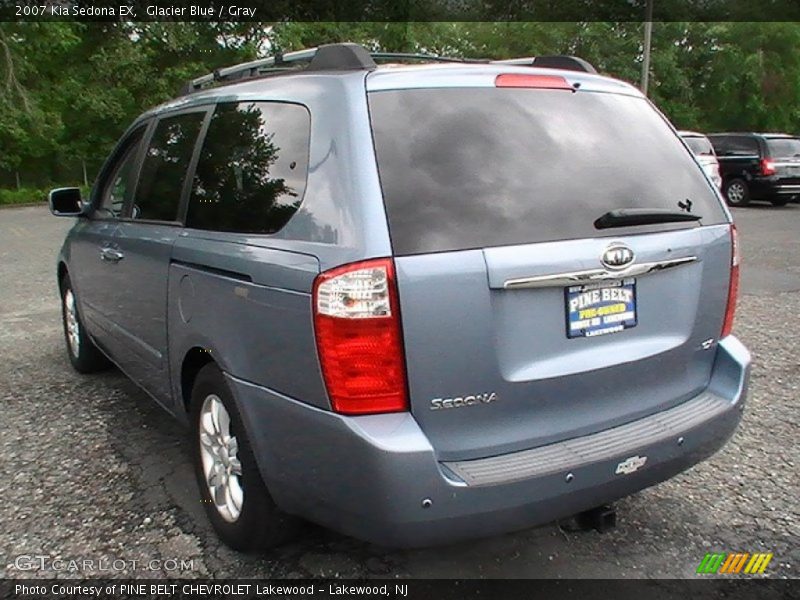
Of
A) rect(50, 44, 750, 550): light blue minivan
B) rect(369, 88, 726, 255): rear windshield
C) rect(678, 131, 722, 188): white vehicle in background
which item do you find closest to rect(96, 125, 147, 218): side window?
rect(50, 44, 750, 550): light blue minivan

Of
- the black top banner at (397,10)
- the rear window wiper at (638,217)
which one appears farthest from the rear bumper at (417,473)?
the black top banner at (397,10)

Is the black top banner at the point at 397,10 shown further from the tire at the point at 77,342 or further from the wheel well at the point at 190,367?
the wheel well at the point at 190,367

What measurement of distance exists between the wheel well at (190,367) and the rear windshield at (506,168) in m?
1.09

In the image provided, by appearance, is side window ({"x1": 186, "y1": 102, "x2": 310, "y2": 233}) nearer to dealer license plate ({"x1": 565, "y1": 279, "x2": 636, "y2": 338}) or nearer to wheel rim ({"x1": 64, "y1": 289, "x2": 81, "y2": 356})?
dealer license plate ({"x1": 565, "y1": 279, "x2": 636, "y2": 338})

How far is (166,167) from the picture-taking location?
3336mm

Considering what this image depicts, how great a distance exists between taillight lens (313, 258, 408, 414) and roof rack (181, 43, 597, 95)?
804 millimetres

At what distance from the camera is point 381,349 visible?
6.57 feet

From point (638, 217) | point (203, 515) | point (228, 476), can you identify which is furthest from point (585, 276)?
point (203, 515)

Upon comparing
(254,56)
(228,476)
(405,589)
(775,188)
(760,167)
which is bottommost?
(405,589)

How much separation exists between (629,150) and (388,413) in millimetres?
1340

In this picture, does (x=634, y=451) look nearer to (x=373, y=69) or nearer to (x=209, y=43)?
(x=373, y=69)

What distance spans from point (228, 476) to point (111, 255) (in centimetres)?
164

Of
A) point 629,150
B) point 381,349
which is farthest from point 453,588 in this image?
A: point 629,150

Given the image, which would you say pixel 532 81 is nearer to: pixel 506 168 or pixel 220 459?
pixel 506 168
